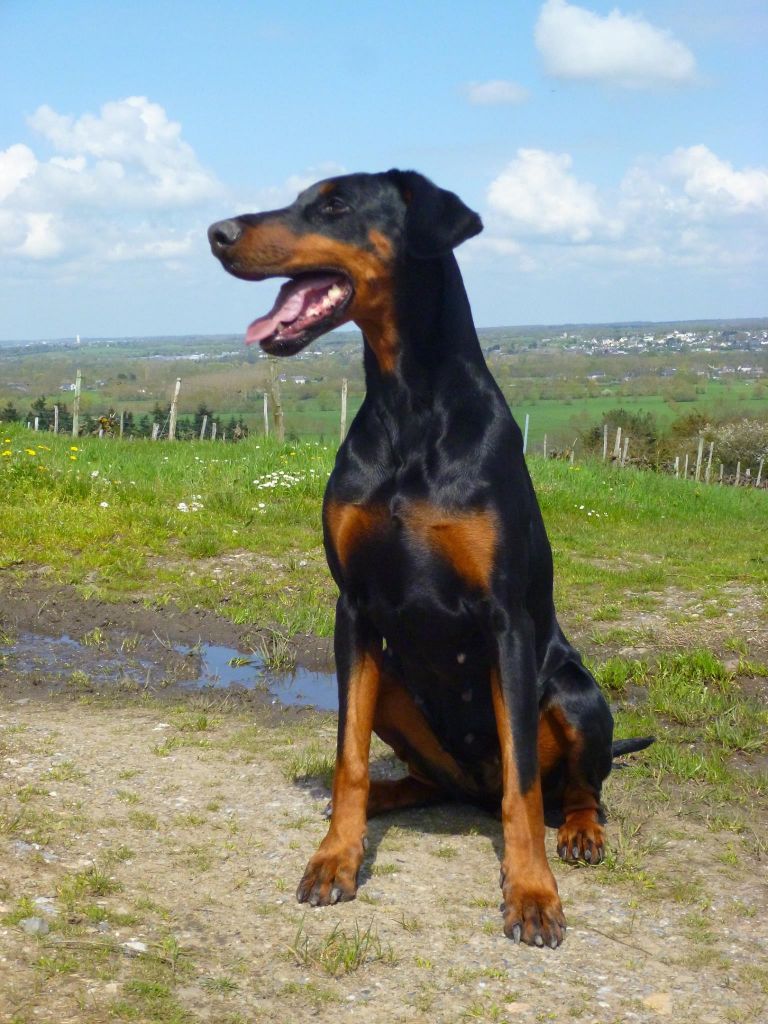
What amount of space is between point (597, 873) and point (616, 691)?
264 cm

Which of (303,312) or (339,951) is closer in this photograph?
(339,951)

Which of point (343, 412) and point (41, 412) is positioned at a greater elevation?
point (343, 412)

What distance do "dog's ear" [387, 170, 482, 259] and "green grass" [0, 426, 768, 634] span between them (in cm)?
373

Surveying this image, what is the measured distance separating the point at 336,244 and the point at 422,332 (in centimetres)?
39

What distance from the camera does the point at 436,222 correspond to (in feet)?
11.1

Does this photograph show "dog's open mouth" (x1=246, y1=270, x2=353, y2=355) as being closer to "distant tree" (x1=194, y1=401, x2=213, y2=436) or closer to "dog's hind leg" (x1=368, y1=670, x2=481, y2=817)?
"dog's hind leg" (x1=368, y1=670, x2=481, y2=817)

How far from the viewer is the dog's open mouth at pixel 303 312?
11.2ft

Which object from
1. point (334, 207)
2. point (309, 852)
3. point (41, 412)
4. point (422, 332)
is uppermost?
point (334, 207)

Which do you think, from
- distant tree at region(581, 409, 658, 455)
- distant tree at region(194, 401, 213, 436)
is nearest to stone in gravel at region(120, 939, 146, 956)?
distant tree at region(194, 401, 213, 436)

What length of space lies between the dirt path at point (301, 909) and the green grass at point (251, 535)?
2.54 metres

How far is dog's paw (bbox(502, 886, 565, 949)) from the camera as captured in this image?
313 centimetres

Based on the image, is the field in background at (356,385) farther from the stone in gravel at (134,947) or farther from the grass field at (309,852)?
the stone in gravel at (134,947)

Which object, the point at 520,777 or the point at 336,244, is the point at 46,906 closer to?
the point at 520,777

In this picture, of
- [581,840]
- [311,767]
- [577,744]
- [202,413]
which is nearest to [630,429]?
[202,413]
